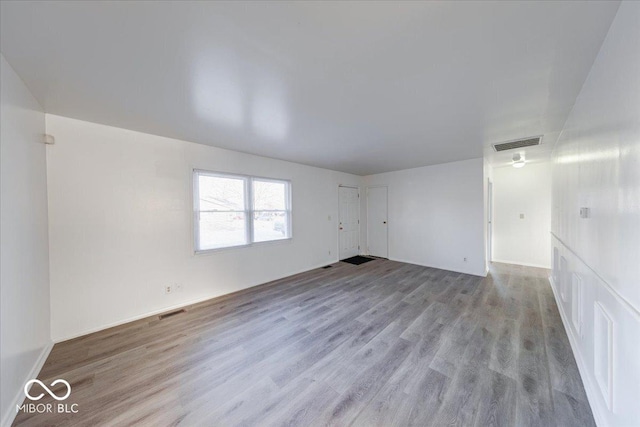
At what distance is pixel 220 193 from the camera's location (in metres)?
3.63

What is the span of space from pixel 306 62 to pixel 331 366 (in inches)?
97.9

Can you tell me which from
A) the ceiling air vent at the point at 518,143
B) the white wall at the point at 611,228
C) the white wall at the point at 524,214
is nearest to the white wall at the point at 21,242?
the white wall at the point at 611,228

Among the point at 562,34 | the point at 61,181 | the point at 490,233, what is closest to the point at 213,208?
the point at 61,181

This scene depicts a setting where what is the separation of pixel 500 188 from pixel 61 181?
8.04 metres

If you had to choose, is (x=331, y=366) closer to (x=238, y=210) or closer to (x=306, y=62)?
(x=306, y=62)

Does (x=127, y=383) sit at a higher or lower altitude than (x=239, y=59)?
lower

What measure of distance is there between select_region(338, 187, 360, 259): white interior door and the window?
181 centimetres

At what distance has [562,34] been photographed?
51.5 inches

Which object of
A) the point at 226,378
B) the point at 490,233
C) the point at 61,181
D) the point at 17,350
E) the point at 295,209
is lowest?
the point at 226,378

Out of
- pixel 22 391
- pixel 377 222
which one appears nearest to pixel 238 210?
pixel 22 391

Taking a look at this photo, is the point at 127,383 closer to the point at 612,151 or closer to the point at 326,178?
the point at 612,151

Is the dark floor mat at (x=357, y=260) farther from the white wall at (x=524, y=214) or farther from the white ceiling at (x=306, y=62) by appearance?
the white ceiling at (x=306, y=62)

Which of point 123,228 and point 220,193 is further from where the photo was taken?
point 220,193

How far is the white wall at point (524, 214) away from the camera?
4.95 metres
